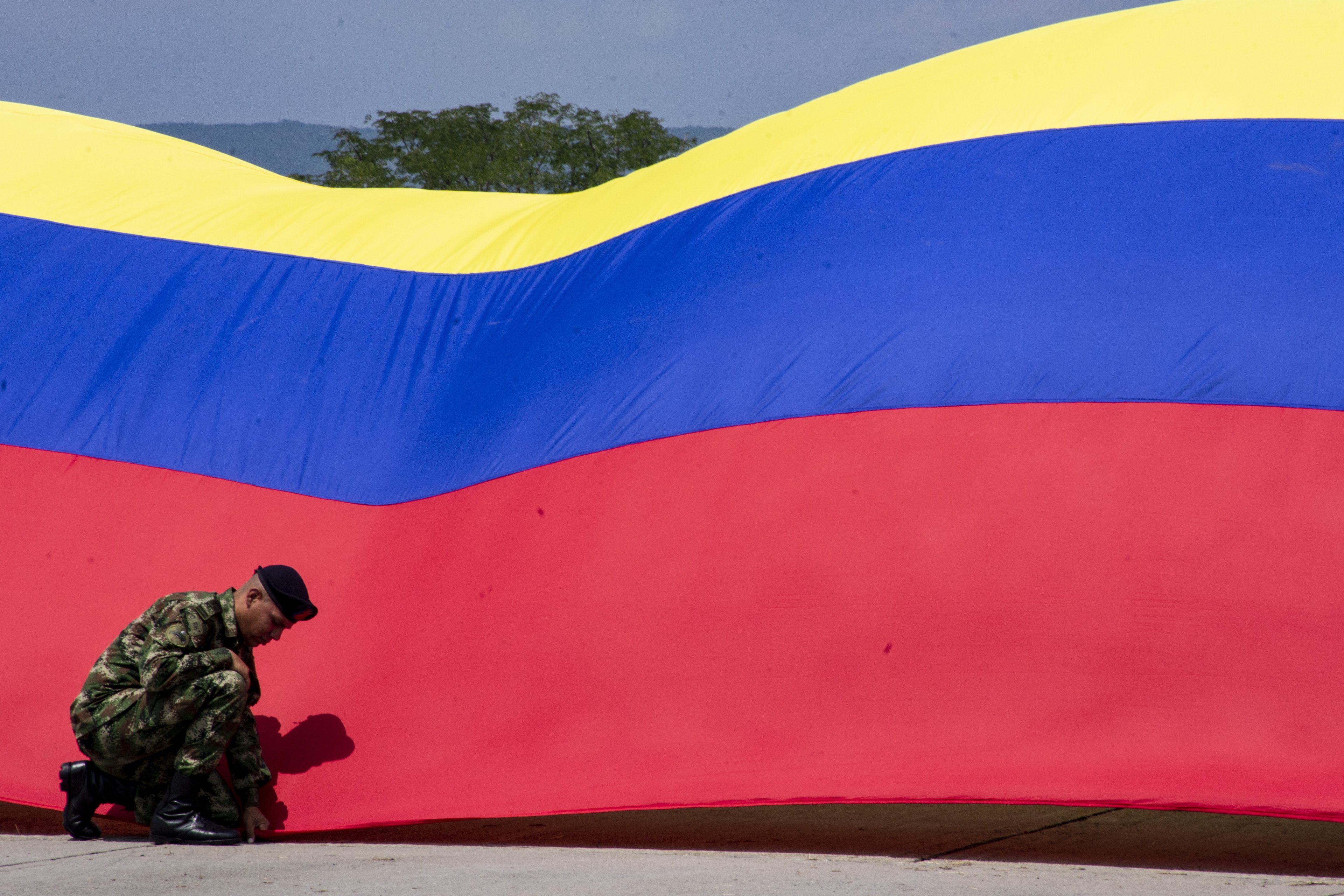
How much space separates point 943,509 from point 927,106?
1.89 m

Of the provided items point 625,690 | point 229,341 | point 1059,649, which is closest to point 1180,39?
point 1059,649

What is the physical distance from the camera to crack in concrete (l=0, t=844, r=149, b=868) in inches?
152

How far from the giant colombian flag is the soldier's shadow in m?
0.01

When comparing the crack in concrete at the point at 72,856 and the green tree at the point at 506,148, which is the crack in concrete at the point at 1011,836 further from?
the green tree at the point at 506,148

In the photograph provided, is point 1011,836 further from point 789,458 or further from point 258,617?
point 258,617

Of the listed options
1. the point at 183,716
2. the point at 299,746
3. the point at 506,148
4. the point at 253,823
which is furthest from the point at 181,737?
the point at 506,148

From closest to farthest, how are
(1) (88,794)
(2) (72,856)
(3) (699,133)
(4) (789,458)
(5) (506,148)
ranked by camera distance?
(2) (72,856) < (1) (88,794) < (4) (789,458) < (5) (506,148) < (3) (699,133)

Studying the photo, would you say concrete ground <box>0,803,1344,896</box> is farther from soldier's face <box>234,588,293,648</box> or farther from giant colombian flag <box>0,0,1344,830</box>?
soldier's face <box>234,588,293,648</box>

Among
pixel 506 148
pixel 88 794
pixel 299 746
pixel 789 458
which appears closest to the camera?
pixel 88 794

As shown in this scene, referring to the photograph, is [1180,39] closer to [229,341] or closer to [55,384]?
[229,341]

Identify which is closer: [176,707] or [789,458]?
[176,707]

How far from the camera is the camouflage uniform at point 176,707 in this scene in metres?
4.01

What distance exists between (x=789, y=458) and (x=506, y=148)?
1269 inches

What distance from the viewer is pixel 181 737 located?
160 inches
